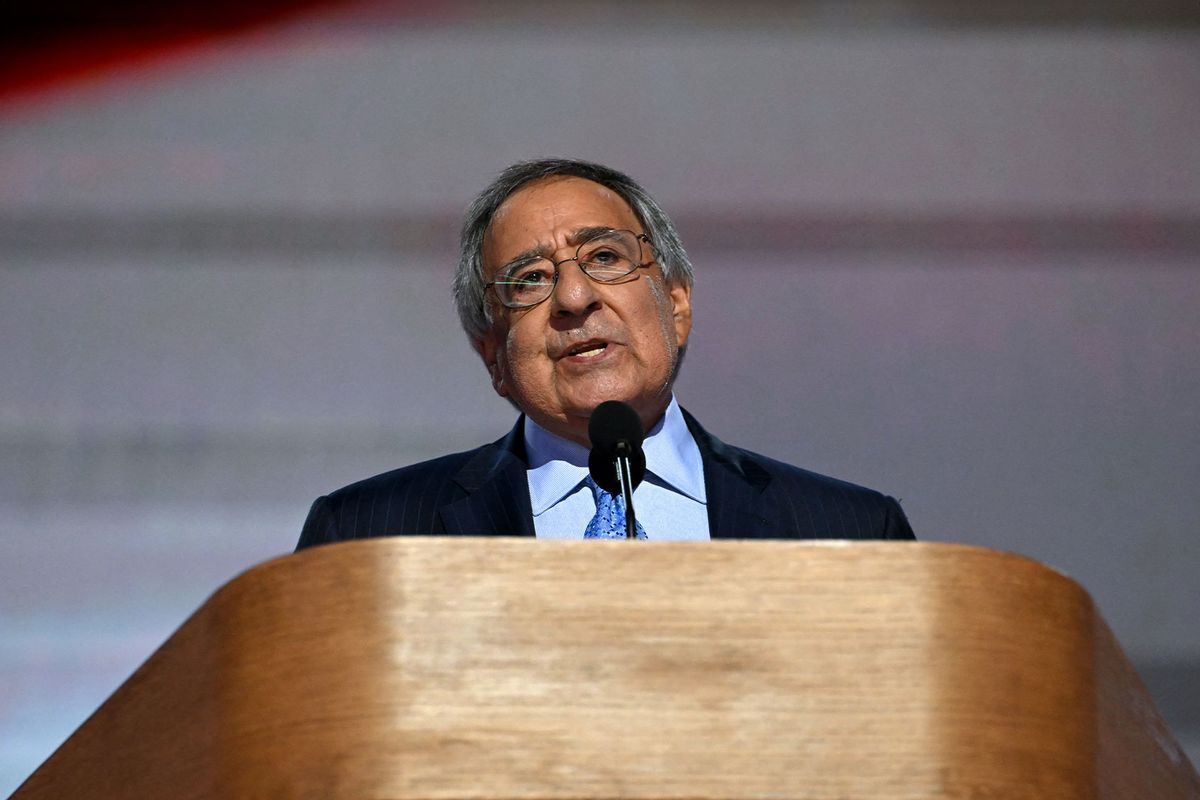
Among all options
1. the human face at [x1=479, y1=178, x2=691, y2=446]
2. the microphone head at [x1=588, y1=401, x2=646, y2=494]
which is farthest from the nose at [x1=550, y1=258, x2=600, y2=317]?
the microphone head at [x1=588, y1=401, x2=646, y2=494]

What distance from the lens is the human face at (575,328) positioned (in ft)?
7.04

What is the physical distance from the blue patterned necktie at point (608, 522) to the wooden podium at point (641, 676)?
91 centimetres

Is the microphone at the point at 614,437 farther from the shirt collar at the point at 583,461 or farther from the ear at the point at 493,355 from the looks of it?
the ear at the point at 493,355

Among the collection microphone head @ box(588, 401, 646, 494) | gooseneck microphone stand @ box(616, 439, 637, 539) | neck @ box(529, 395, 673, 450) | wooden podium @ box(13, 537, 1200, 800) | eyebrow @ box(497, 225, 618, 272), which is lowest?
wooden podium @ box(13, 537, 1200, 800)

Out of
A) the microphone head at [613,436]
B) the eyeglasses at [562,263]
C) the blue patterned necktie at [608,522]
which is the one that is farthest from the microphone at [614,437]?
the eyeglasses at [562,263]

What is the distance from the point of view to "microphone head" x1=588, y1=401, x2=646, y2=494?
1.61 m

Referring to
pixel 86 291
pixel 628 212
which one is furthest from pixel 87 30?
pixel 628 212

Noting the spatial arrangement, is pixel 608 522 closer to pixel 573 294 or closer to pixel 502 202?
pixel 573 294

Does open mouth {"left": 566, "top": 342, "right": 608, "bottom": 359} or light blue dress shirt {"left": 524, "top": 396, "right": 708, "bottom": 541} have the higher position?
open mouth {"left": 566, "top": 342, "right": 608, "bottom": 359}

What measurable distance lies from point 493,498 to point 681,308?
45cm

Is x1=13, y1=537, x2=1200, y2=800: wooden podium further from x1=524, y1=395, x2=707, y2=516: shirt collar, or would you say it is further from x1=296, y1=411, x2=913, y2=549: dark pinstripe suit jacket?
x1=524, y1=395, x2=707, y2=516: shirt collar

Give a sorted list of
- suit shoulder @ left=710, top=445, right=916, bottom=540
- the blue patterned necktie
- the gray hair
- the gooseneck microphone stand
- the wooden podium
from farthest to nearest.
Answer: the gray hair
suit shoulder @ left=710, top=445, right=916, bottom=540
the blue patterned necktie
the gooseneck microphone stand
the wooden podium

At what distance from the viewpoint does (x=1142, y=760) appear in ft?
4.19

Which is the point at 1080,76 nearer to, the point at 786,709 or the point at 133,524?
the point at 133,524
